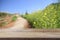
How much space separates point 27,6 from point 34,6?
39 mm

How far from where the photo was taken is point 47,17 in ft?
3.71

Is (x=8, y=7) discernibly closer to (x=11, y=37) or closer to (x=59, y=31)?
(x=11, y=37)

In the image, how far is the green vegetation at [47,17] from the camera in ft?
3.67

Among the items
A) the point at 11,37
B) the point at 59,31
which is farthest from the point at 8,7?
the point at 59,31

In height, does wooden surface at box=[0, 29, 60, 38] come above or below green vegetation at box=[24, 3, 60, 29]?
below

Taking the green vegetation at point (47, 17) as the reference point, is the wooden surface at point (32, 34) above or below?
below

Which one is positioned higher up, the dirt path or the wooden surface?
the dirt path

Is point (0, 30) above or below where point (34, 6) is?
below

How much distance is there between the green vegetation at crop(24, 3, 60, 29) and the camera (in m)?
1.12

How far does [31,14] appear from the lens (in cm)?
114

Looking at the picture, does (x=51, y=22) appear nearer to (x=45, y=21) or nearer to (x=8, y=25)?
(x=45, y=21)

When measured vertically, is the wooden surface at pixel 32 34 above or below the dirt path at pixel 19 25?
below

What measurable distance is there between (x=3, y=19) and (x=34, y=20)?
0.57ft

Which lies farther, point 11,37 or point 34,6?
point 34,6
